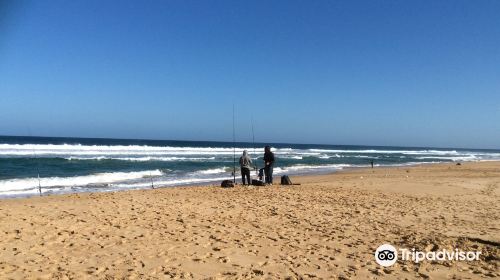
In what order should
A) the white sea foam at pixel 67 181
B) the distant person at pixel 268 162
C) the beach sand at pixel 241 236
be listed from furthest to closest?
the distant person at pixel 268 162, the white sea foam at pixel 67 181, the beach sand at pixel 241 236

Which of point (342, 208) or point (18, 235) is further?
point (342, 208)

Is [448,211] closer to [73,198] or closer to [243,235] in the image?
[243,235]

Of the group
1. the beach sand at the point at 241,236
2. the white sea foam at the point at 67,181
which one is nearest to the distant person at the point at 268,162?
the beach sand at the point at 241,236

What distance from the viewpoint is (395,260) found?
5.40 m

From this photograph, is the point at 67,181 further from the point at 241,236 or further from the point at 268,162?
the point at 241,236

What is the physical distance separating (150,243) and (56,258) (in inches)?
54.1

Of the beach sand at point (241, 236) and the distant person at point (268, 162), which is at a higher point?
the distant person at point (268, 162)

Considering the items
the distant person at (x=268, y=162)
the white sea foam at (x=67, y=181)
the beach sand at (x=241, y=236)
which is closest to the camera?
the beach sand at (x=241, y=236)

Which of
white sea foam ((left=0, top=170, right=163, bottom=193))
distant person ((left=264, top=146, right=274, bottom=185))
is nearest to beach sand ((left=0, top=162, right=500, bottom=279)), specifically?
distant person ((left=264, top=146, right=274, bottom=185))

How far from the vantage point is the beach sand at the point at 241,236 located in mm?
5027

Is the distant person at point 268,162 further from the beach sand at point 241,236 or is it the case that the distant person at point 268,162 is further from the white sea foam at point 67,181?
the white sea foam at point 67,181

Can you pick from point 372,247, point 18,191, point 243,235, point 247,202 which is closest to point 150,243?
point 243,235

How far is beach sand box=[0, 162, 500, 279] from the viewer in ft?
16.5

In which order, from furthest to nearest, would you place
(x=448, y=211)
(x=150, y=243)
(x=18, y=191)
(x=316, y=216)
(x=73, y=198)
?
(x=18, y=191), (x=73, y=198), (x=448, y=211), (x=316, y=216), (x=150, y=243)
